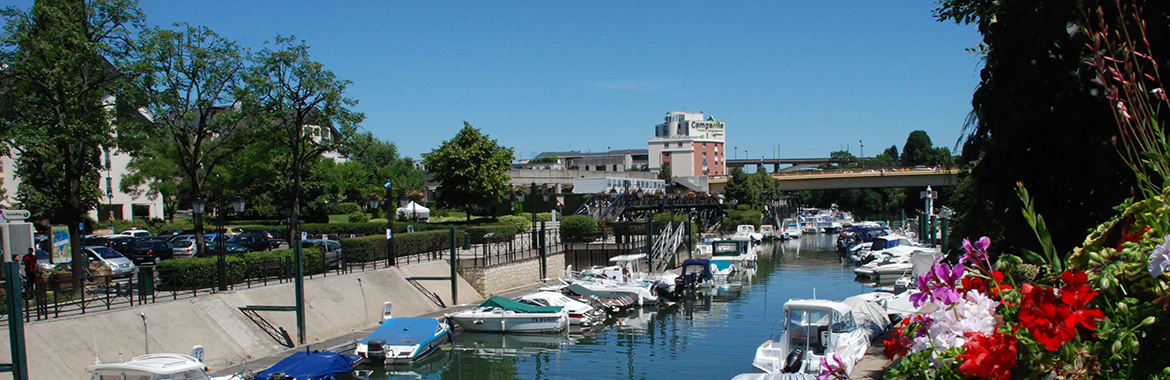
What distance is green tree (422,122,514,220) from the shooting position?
169 ft

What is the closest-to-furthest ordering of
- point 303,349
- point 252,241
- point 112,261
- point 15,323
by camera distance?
1. point 15,323
2. point 303,349
3. point 112,261
4. point 252,241

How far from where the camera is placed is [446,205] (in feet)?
177

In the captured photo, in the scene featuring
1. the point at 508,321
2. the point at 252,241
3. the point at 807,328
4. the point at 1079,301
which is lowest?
the point at 508,321

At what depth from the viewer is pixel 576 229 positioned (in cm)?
4612

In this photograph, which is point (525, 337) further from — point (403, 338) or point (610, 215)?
point (610, 215)

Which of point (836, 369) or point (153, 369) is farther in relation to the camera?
point (153, 369)

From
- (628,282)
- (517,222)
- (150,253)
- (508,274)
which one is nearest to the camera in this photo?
(150,253)

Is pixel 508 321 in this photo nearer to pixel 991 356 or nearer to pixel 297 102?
pixel 297 102

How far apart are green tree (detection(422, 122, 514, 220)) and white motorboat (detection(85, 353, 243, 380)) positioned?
113 ft

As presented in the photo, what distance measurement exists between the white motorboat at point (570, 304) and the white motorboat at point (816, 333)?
9.94 metres

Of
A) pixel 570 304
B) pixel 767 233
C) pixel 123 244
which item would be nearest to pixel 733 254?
pixel 570 304

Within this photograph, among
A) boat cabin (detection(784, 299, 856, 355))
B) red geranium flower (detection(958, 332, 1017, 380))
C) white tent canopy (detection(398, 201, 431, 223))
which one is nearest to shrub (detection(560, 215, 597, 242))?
white tent canopy (detection(398, 201, 431, 223))

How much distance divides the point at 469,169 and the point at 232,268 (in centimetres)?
2663

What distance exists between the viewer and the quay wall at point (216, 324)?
18.0 m
